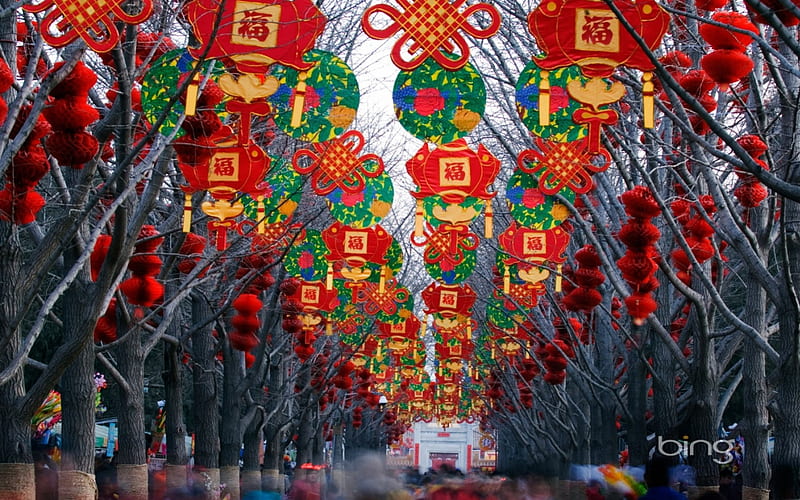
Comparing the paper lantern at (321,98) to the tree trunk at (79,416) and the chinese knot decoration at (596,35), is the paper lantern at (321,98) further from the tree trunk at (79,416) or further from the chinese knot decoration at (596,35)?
the tree trunk at (79,416)

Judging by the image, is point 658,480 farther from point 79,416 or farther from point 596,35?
point 79,416

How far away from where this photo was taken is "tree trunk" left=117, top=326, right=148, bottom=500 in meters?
12.4

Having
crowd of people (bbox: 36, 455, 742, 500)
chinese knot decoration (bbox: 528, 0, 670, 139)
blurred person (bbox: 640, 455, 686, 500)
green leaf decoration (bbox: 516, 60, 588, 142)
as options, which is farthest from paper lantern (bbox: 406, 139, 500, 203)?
blurred person (bbox: 640, 455, 686, 500)

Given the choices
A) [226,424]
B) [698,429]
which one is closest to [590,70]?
[698,429]

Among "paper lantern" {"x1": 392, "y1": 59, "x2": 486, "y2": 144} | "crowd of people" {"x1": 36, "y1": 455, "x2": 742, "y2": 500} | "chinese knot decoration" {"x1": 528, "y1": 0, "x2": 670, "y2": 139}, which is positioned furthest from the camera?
"paper lantern" {"x1": 392, "y1": 59, "x2": 486, "y2": 144}

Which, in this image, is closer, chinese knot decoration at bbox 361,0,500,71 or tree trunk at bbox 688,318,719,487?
chinese knot decoration at bbox 361,0,500,71

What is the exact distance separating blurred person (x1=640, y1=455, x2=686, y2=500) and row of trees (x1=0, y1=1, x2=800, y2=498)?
7.21ft

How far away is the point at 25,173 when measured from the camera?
307 inches

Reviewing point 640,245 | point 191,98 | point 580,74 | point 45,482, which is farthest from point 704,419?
point 45,482

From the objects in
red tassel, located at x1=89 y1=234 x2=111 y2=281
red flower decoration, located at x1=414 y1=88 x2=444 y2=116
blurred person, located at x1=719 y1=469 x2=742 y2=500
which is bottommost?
blurred person, located at x1=719 y1=469 x2=742 y2=500

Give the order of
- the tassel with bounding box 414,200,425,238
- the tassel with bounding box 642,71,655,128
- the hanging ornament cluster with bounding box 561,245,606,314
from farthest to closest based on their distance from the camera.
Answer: the hanging ornament cluster with bounding box 561,245,606,314
the tassel with bounding box 414,200,425,238
the tassel with bounding box 642,71,655,128

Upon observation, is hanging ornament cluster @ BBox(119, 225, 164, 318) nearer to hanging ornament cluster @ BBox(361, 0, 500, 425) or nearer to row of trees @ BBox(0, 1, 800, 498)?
row of trees @ BBox(0, 1, 800, 498)

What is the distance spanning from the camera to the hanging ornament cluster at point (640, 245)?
1054 centimetres

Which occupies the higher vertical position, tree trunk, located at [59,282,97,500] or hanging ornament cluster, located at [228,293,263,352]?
hanging ornament cluster, located at [228,293,263,352]
